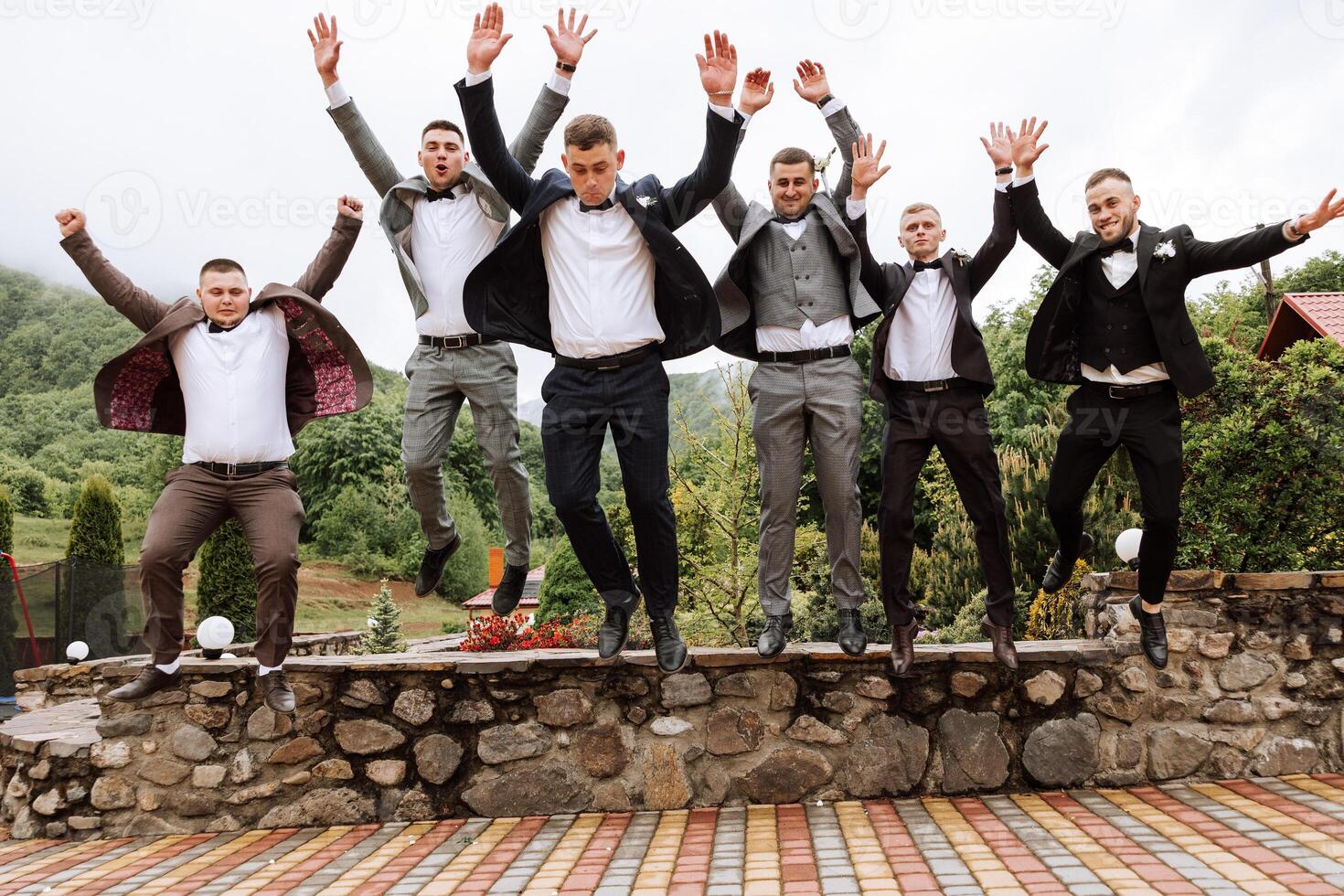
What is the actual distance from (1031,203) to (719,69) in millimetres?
1627

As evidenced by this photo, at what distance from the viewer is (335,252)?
16.4 ft

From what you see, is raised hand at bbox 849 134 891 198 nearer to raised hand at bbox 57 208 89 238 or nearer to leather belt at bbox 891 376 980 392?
leather belt at bbox 891 376 980 392

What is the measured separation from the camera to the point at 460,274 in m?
4.70

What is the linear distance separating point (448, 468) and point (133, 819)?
30.3 metres

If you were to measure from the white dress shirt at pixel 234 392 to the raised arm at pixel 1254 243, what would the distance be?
4.48 meters

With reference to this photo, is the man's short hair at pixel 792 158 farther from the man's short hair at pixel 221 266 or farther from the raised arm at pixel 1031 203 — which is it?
the man's short hair at pixel 221 266

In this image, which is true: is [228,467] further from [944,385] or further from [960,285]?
[960,285]

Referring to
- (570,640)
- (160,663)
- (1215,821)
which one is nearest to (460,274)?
(160,663)

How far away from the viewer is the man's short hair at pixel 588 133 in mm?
4188

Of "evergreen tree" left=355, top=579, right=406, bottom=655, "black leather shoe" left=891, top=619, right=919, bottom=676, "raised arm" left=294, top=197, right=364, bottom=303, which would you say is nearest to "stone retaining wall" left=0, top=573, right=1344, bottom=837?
"black leather shoe" left=891, top=619, right=919, bottom=676

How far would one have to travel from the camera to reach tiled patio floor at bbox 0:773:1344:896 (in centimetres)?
361

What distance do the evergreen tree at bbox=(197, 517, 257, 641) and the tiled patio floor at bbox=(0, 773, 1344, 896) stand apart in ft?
34.7

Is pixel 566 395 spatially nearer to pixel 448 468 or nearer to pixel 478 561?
pixel 478 561

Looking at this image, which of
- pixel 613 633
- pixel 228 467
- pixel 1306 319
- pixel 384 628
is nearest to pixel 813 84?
pixel 613 633
